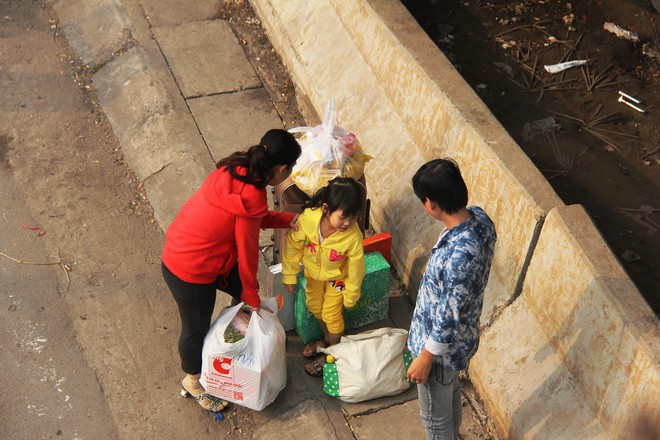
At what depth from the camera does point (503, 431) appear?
4.45 m

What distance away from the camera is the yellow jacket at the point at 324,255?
172 inches

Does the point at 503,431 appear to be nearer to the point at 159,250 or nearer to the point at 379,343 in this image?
the point at 379,343

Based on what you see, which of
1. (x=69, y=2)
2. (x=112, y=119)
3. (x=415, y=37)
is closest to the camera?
(x=415, y=37)

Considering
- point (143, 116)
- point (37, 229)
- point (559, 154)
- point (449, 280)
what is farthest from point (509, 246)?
point (143, 116)

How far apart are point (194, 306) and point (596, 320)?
81.3 inches

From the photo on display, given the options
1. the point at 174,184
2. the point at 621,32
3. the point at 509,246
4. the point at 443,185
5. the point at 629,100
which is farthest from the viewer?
the point at 621,32

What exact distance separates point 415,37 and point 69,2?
13.7 ft

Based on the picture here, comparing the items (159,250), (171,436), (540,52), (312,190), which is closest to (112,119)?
(159,250)

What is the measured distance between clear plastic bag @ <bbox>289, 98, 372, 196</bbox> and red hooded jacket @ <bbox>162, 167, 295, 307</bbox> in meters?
0.63

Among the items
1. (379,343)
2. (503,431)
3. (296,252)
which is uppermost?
(296,252)

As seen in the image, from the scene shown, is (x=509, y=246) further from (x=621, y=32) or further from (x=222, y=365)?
(x=621, y=32)

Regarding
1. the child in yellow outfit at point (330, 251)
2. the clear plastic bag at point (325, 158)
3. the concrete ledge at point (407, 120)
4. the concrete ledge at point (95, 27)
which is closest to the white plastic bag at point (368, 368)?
the child in yellow outfit at point (330, 251)

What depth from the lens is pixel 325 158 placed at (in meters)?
4.77

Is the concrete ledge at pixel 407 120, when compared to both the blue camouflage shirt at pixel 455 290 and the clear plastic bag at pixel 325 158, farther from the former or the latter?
the blue camouflage shirt at pixel 455 290
